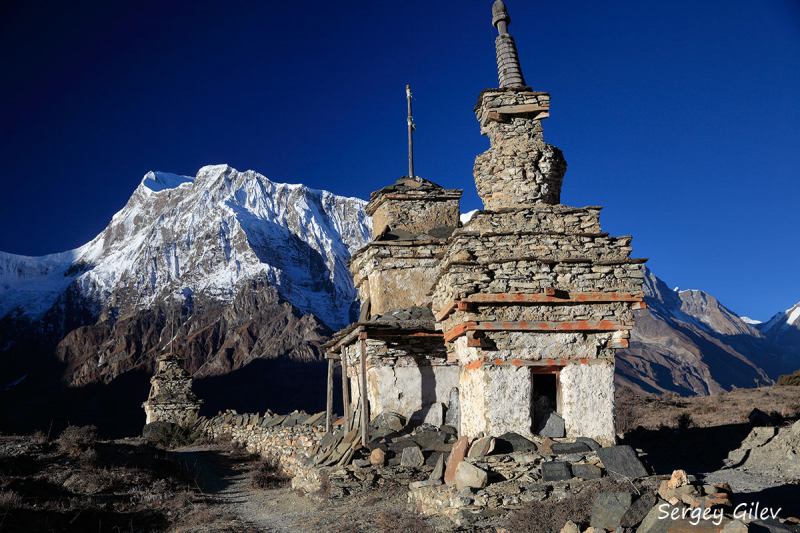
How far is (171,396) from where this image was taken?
2512 cm

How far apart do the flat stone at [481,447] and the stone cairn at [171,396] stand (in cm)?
1794

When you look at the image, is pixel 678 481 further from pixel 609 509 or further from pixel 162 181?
pixel 162 181

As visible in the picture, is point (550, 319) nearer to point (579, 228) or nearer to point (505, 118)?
point (579, 228)

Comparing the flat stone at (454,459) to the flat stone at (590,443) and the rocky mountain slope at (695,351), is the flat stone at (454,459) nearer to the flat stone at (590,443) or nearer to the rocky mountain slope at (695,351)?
the flat stone at (590,443)

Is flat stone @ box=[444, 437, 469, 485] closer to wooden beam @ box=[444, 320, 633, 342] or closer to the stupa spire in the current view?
wooden beam @ box=[444, 320, 633, 342]

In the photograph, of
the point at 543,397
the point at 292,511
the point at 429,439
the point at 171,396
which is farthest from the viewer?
the point at 171,396

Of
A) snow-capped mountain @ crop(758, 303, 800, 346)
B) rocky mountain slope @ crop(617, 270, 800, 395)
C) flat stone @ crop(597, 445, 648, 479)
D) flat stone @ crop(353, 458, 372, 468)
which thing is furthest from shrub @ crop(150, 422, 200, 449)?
snow-capped mountain @ crop(758, 303, 800, 346)

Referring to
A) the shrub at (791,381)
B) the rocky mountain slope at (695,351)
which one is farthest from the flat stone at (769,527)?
the rocky mountain slope at (695,351)

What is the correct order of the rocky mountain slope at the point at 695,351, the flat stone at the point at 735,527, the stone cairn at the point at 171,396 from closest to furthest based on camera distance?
the flat stone at the point at 735,527
the stone cairn at the point at 171,396
the rocky mountain slope at the point at 695,351

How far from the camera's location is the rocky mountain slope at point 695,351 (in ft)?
240

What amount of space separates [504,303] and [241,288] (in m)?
69.4

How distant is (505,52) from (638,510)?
424 inches

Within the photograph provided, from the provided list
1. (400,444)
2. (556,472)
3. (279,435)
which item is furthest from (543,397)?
(279,435)

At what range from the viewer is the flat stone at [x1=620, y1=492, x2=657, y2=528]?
7055 millimetres
